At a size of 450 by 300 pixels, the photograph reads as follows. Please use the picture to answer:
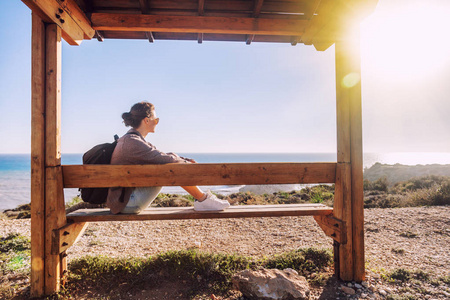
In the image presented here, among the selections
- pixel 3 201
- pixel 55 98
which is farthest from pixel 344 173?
pixel 3 201

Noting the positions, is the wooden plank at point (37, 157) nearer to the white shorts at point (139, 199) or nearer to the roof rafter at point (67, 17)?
the roof rafter at point (67, 17)

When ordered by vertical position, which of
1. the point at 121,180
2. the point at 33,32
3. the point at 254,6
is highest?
the point at 254,6

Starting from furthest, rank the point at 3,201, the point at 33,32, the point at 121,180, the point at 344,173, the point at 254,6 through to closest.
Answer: the point at 3,201 → the point at 254,6 → the point at 344,173 → the point at 121,180 → the point at 33,32

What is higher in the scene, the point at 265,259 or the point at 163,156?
the point at 163,156

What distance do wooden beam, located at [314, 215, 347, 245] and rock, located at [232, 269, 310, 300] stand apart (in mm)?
686

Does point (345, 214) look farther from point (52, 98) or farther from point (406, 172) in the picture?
point (406, 172)

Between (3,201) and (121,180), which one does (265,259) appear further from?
(3,201)

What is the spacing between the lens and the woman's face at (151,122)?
124 inches

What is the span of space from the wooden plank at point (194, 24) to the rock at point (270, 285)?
3.03m

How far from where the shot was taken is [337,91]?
3078 mm

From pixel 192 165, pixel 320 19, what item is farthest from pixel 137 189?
pixel 320 19

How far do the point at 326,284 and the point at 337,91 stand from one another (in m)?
2.30

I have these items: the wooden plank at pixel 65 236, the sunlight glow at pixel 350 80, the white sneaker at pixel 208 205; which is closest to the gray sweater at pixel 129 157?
the wooden plank at pixel 65 236

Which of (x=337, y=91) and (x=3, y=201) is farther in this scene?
(x=3, y=201)
